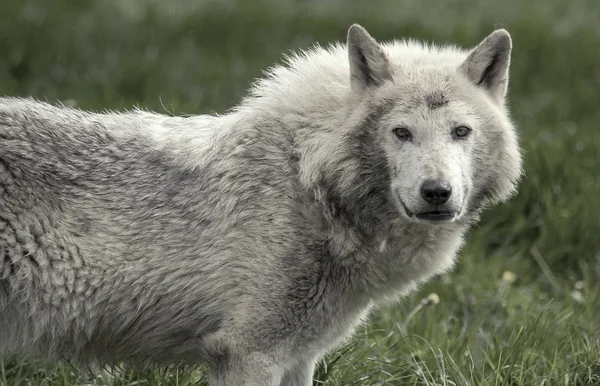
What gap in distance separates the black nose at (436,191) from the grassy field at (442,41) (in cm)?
110

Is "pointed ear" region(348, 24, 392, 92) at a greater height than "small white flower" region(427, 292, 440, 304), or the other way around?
"pointed ear" region(348, 24, 392, 92)

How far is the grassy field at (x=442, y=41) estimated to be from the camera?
4902 millimetres

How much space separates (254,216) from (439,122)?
0.92 meters

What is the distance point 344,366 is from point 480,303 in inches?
69.1

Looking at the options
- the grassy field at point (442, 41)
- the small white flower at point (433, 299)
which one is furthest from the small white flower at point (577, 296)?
the small white flower at point (433, 299)

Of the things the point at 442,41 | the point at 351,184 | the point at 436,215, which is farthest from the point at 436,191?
the point at 442,41

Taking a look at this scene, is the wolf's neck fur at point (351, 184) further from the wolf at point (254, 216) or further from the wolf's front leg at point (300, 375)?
the wolf's front leg at point (300, 375)

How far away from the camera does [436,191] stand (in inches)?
150

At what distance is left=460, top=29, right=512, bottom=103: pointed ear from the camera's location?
4.21 meters

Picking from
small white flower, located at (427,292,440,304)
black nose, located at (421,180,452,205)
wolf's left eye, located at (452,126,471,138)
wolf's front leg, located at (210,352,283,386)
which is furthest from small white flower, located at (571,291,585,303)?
wolf's front leg, located at (210,352,283,386)

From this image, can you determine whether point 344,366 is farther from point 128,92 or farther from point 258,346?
point 128,92

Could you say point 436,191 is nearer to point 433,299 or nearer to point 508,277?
point 433,299

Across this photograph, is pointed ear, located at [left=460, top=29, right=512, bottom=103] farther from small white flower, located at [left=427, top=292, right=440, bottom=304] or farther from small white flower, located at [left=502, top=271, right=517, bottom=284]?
small white flower, located at [left=502, top=271, right=517, bottom=284]

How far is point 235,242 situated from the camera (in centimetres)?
414
